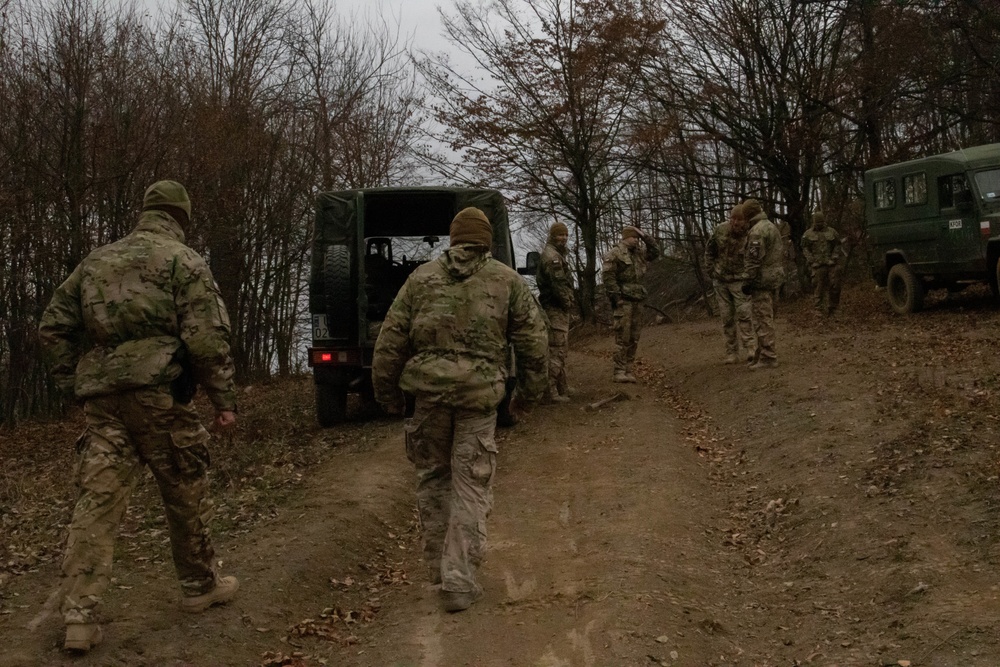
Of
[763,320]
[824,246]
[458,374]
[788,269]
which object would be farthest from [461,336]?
[788,269]

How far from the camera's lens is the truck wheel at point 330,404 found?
479 inches

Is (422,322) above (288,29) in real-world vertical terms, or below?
below

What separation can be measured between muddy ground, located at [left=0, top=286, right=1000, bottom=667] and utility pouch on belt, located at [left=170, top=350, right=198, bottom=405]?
1.20 meters

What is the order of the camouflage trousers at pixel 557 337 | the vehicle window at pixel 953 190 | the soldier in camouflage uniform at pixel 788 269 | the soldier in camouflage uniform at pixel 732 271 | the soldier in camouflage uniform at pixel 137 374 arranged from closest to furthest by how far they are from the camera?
1. the soldier in camouflage uniform at pixel 137 374
2. the camouflage trousers at pixel 557 337
3. the soldier in camouflage uniform at pixel 732 271
4. the vehicle window at pixel 953 190
5. the soldier in camouflage uniform at pixel 788 269

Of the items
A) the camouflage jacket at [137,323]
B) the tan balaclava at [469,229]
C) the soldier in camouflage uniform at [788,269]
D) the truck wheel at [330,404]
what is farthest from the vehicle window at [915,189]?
the camouflage jacket at [137,323]

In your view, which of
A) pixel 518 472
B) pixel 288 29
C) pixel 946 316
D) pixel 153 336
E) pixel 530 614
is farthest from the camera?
pixel 288 29

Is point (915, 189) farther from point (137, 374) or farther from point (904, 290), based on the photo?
point (137, 374)

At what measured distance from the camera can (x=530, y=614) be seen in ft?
18.0

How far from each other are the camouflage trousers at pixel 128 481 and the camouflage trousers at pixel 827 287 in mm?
15931

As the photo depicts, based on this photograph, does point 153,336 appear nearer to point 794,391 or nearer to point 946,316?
point 794,391

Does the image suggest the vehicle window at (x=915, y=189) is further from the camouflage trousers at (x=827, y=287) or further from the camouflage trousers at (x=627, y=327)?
the camouflage trousers at (x=627, y=327)

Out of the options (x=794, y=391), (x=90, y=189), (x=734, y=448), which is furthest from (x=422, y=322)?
(x=90, y=189)

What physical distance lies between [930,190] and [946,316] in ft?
Result: 6.61

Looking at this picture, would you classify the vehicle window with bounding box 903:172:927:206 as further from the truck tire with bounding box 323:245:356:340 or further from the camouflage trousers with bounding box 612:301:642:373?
the truck tire with bounding box 323:245:356:340
